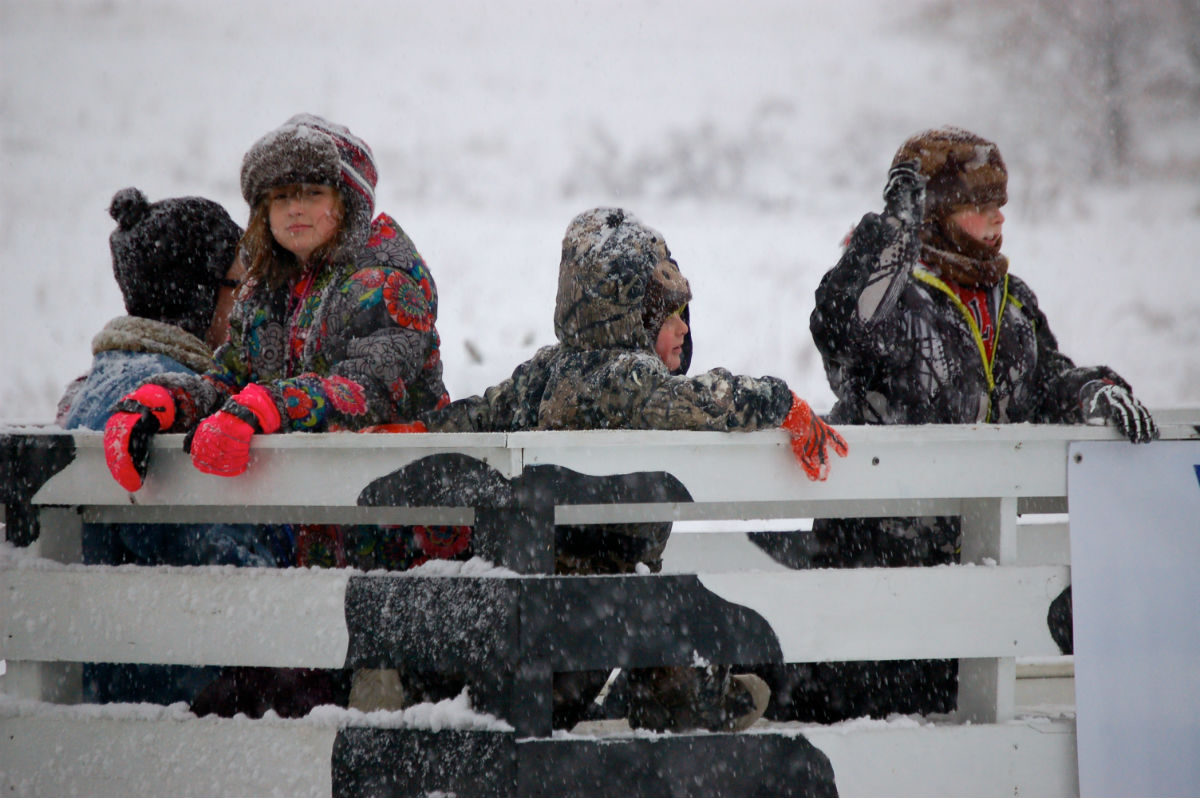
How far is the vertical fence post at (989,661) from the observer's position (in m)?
2.15

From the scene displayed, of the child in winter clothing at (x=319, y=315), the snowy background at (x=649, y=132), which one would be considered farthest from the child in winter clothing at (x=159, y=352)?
the snowy background at (x=649, y=132)

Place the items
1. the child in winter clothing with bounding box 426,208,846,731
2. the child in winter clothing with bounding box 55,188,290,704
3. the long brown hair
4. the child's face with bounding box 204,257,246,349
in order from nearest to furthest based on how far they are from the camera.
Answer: the child in winter clothing with bounding box 426,208,846,731, the child in winter clothing with bounding box 55,188,290,704, the long brown hair, the child's face with bounding box 204,257,246,349

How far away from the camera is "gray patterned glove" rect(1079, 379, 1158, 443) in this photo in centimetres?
221

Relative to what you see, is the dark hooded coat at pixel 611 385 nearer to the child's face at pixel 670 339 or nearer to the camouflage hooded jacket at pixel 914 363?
the child's face at pixel 670 339

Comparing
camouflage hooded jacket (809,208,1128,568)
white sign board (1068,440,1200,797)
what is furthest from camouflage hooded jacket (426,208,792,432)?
white sign board (1068,440,1200,797)

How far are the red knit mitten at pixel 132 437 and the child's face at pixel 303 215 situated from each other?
74cm

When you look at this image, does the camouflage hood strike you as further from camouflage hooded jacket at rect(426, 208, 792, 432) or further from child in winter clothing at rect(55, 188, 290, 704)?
child in winter clothing at rect(55, 188, 290, 704)

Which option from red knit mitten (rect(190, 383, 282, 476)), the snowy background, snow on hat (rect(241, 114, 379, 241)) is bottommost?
red knit mitten (rect(190, 383, 282, 476))

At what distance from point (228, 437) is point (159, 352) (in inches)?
38.7

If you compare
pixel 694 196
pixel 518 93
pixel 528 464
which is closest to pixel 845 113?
pixel 694 196

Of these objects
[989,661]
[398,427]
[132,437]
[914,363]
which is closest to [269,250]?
Answer: [398,427]

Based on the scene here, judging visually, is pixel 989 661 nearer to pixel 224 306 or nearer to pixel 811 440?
pixel 811 440

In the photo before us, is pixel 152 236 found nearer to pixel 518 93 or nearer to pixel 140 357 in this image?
pixel 140 357

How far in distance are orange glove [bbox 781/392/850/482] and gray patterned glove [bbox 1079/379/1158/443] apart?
0.68m
